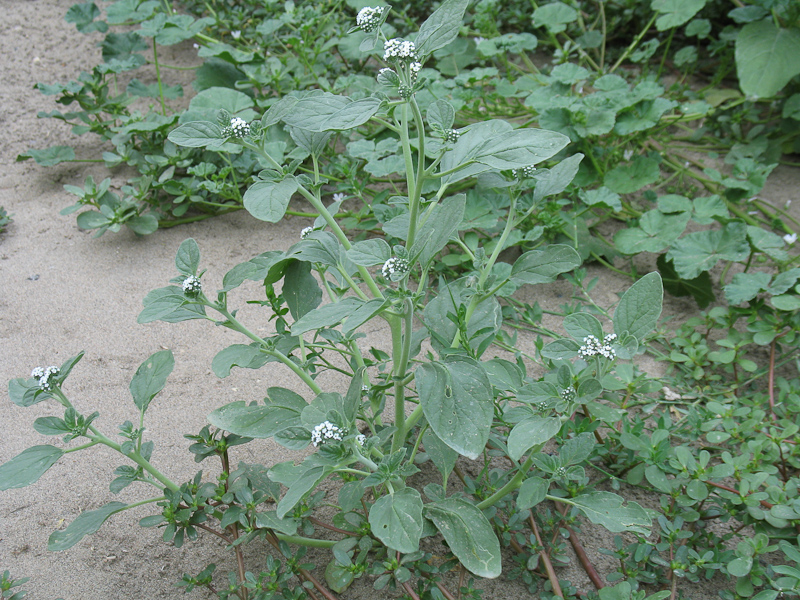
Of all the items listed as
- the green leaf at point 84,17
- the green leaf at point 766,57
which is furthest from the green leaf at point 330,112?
the green leaf at point 84,17

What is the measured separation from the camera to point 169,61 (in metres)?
3.55

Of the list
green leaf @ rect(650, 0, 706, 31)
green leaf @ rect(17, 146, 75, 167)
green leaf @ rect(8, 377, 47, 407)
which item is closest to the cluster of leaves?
green leaf @ rect(17, 146, 75, 167)

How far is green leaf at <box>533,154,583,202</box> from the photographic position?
1.46m

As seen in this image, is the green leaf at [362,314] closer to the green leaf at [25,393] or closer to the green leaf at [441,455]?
the green leaf at [441,455]

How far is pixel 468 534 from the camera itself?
1.22 m

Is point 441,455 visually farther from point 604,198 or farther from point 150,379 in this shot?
point 604,198

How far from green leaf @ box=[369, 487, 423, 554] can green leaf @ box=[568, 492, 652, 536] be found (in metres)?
0.39

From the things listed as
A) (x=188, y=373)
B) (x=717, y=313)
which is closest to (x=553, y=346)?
(x=717, y=313)

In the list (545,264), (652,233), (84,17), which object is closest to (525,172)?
(545,264)

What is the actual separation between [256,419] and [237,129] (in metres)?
0.62

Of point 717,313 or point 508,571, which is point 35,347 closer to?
point 508,571

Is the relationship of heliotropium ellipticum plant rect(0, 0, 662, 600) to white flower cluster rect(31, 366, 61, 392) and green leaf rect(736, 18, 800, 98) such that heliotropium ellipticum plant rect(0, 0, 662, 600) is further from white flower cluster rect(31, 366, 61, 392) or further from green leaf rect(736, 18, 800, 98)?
green leaf rect(736, 18, 800, 98)

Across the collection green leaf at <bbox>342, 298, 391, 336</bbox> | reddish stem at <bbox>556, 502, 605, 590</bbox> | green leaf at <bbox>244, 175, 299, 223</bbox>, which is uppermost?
green leaf at <bbox>244, 175, 299, 223</bbox>

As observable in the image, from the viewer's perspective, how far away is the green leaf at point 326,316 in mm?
1124
